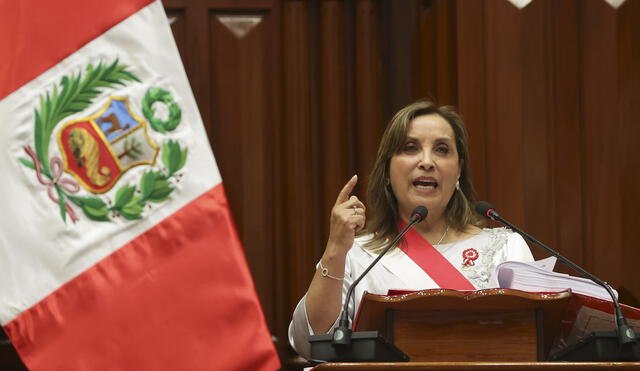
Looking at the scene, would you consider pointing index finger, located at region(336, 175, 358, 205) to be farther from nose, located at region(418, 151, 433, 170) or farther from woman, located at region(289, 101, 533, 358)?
nose, located at region(418, 151, 433, 170)

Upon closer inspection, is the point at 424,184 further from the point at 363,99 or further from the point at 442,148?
the point at 363,99

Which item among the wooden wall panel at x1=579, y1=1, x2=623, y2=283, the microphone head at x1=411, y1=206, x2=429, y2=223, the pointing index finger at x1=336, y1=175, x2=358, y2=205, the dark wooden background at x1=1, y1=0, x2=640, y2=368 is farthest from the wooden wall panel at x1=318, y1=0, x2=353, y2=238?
the microphone head at x1=411, y1=206, x2=429, y2=223

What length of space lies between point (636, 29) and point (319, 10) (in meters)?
0.95

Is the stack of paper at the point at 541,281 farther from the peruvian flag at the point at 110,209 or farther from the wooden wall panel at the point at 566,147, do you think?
Answer: the wooden wall panel at the point at 566,147

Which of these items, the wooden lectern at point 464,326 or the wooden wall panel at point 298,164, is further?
the wooden wall panel at point 298,164

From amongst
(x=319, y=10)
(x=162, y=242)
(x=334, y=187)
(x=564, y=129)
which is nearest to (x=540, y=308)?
(x=162, y=242)

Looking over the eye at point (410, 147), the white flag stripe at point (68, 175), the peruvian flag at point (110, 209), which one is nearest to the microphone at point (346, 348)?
the peruvian flag at point (110, 209)

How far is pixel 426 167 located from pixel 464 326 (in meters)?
0.65

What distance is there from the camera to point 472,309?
1514 mm

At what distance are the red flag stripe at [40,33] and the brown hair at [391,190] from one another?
69 centimetres

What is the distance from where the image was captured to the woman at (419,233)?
6.34 feet

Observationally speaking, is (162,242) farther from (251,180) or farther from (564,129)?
(564,129)

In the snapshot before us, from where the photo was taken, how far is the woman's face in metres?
2.12

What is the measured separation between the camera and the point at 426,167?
6.95 ft
